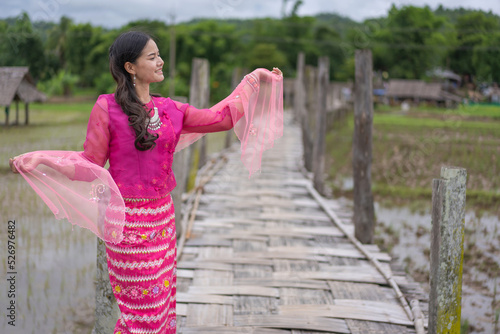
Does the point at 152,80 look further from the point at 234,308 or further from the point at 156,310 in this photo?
the point at 234,308

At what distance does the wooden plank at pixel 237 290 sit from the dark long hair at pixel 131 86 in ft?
5.10

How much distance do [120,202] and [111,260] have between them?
0.26 metres

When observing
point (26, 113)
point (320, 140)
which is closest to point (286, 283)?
point (26, 113)

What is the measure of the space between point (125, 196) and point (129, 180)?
0.06m

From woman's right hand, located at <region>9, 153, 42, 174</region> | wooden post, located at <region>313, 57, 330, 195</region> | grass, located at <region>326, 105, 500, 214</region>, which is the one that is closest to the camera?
woman's right hand, located at <region>9, 153, 42, 174</region>

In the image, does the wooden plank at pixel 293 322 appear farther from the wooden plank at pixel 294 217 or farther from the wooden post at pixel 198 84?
the wooden post at pixel 198 84

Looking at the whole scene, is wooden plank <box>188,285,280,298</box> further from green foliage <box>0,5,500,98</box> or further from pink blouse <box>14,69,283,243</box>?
green foliage <box>0,5,500,98</box>

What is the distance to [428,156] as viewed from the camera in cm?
965

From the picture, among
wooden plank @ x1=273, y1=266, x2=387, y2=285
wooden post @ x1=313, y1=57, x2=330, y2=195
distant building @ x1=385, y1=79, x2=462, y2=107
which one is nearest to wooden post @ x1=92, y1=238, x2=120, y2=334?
wooden plank @ x1=273, y1=266, x2=387, y2=285

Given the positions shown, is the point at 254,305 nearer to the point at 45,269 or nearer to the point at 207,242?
the point at 207,242

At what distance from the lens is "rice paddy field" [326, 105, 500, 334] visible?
164 inches

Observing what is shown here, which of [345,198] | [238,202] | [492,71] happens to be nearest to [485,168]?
[492,71]

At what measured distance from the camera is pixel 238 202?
578 cm

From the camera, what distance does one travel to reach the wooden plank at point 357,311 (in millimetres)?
2883
